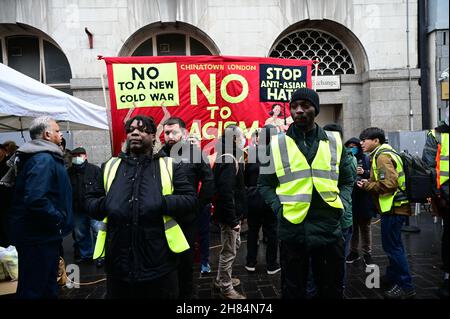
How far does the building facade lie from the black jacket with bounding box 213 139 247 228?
662 centimetres

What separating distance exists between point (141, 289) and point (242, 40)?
8.66m

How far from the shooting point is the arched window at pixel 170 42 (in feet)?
33.7

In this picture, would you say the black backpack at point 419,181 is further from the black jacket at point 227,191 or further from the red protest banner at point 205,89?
→ the red protest banner at point 205,89

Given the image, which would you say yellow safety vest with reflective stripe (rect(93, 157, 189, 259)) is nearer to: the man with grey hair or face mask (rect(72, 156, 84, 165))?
the man with grey hair

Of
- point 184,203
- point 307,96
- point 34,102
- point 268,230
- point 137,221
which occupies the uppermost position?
point 34,102

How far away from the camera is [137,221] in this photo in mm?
2582

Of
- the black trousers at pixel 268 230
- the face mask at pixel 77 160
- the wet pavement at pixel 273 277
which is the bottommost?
the wet pavement at pixel 273 277

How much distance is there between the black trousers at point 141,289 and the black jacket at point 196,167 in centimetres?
108

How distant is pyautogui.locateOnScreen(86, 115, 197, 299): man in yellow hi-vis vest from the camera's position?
8.48 feet

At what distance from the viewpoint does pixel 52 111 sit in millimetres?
4516

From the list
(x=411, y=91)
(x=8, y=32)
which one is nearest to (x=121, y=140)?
(x=8, y=32)

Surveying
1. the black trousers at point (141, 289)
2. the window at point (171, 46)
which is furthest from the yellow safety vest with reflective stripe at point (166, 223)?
the window at point (171, 46)

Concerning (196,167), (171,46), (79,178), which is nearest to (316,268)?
(196,167)

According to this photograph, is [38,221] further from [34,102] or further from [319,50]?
[319,50]
